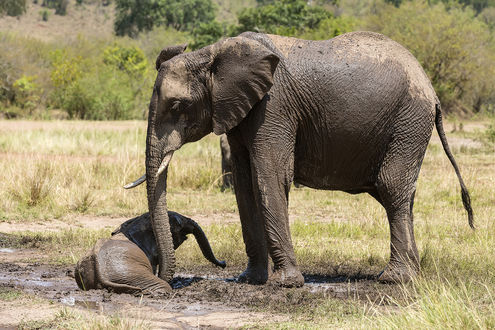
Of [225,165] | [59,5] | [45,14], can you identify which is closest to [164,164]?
[225,165]

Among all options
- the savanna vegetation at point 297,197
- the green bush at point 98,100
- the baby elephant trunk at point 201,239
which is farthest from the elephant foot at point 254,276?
the green bush at point 98,100

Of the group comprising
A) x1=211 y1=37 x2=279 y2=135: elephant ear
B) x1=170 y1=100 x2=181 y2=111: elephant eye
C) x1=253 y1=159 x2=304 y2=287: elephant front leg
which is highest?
x1=211 y1=37 x2=279 y2=135: elephant ear

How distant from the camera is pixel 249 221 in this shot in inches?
299

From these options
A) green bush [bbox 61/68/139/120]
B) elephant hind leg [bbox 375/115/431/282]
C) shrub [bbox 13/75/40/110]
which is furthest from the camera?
shrub [bbox 13/75/40/110]

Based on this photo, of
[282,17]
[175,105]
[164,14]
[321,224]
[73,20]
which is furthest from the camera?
[73,20]

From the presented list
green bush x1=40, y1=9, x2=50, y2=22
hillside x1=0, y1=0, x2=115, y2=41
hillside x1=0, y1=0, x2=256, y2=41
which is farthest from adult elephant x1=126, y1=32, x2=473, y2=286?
green bush x1=40, y1=9, x2=50, y2=22

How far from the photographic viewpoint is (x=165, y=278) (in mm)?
6961

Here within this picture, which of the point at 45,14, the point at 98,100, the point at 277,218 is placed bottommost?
the point at 45,14

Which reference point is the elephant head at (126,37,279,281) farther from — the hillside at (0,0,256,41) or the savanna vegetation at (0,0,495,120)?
the hillside at (0,0,256,41)

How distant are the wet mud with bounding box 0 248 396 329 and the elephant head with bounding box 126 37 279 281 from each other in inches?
18.8

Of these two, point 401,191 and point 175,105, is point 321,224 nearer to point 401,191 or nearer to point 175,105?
point 401,191

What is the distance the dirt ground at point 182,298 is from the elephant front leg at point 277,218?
15cm

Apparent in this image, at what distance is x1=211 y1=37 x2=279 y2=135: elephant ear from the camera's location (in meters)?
6.74

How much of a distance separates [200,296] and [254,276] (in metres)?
0.90
